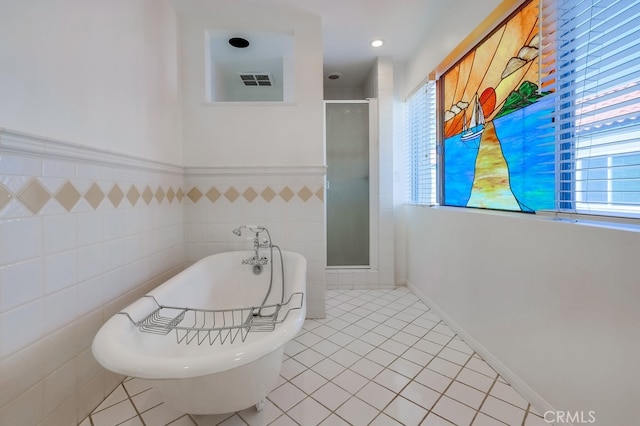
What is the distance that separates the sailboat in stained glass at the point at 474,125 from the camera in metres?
2.00

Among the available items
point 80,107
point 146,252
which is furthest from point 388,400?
point 80,107

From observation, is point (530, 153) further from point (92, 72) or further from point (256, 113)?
point (92, 72)

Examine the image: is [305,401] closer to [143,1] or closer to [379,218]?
[379,218]

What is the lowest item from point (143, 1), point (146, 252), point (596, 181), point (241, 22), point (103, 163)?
point (146, 252)

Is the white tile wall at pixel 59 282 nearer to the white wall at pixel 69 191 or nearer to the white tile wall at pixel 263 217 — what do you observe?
the white wall at pixel 69 191

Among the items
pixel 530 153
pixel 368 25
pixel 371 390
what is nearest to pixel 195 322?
pixel 371 390

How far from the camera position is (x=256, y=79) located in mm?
3467

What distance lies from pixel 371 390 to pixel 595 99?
5.68 ft

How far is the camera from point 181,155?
2312 millimetres

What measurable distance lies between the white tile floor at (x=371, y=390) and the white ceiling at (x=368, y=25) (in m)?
2.59

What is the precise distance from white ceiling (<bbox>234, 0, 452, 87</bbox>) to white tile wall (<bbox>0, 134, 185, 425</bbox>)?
1.98m

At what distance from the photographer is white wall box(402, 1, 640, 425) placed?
100cm

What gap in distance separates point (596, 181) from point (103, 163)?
7.79 feet

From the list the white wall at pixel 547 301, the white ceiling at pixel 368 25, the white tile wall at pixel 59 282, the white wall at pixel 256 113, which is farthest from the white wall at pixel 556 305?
the white tile wall at pixel 59 282
